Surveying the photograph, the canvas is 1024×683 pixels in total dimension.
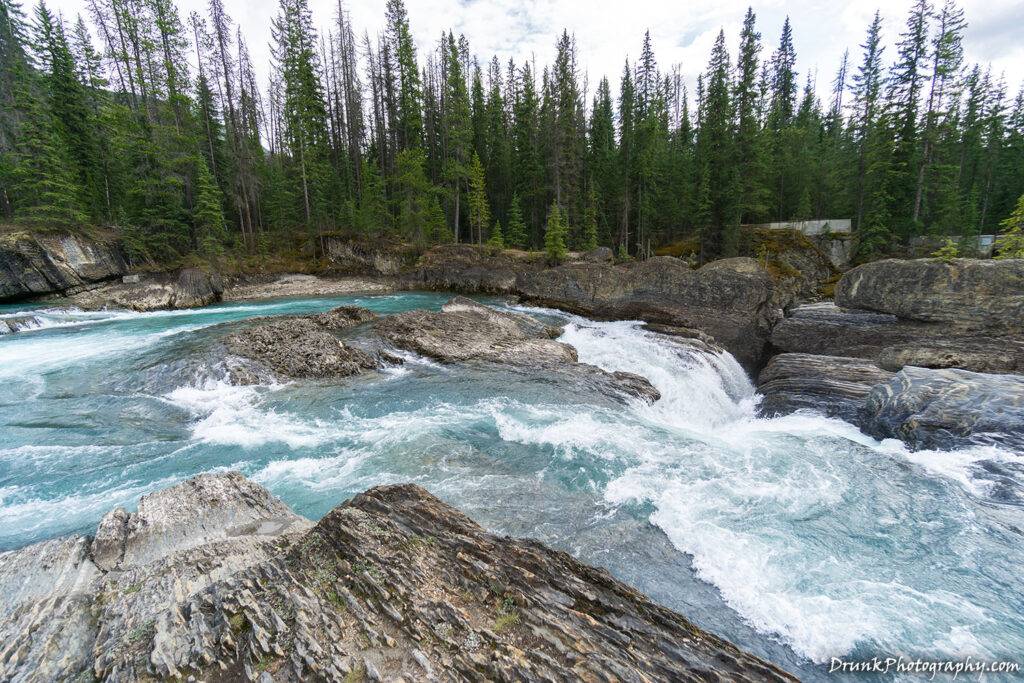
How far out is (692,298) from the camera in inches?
891

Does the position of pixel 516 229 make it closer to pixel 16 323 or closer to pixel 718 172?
pixel 718 172

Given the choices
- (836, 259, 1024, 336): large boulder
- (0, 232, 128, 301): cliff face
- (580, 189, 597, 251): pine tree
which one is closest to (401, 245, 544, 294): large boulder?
(580, 189, 597, 251): pine tree

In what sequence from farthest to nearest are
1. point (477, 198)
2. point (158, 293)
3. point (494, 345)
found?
point (477, 198) → point (158, 293) → point (494, 345)

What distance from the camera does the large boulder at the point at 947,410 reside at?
8969 millimetres

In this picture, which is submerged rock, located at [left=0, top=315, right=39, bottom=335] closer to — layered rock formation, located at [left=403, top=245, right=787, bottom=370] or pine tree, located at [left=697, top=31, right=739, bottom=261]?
layered rock formation, located at [left=403, top=245, right=787, bottom=370]

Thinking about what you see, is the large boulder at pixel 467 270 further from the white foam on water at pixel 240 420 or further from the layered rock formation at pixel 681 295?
the white foam on water at pixel 240 420

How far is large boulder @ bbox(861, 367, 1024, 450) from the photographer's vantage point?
897 centimetres

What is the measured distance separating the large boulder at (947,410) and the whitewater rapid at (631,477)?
523 millimetres

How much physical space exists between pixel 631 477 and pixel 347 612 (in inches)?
223

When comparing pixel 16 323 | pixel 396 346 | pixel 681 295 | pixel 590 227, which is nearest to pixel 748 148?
pixel 590 227

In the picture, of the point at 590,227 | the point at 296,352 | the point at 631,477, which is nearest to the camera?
the point at 631,477

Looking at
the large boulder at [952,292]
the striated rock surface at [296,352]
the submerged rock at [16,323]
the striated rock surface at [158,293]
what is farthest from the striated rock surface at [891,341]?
the striated rock surface at [158,293]

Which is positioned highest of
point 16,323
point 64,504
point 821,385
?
point 16,323

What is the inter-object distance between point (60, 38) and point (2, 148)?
10056mm
